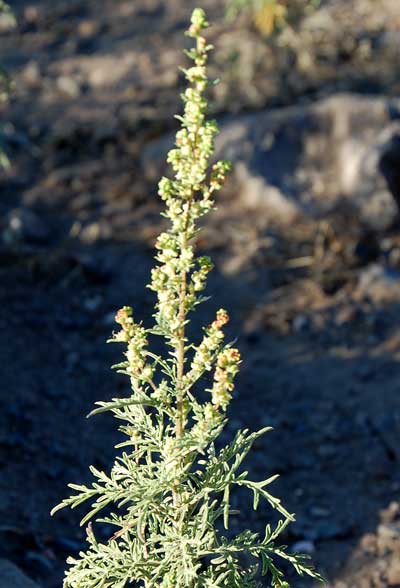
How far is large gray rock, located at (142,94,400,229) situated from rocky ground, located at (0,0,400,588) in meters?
0.02

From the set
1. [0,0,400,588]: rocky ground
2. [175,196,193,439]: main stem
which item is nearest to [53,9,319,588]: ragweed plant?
[175,196,193,439]: main stem

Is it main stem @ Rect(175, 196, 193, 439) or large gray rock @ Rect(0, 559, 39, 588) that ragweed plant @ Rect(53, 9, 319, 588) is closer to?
main stem @ Rect(175, 196, 193, 439)

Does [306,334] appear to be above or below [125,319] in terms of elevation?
above

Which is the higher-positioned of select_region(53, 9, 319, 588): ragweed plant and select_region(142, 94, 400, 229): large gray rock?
select_region(142, 94, 400, 229): large gray rock

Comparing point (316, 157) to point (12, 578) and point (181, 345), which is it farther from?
point (181, 345)

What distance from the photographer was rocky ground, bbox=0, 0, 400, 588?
545 centimetres

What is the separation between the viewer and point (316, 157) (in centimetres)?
888

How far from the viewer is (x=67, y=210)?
28.0 ft

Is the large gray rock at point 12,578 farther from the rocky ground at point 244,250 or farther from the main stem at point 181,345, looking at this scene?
the main stem at point 181,345

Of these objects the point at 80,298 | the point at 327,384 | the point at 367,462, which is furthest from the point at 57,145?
the point at 367,462

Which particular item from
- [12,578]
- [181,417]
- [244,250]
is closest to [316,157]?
[244,250]

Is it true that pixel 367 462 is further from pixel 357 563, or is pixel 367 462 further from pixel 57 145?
pixel 57 145

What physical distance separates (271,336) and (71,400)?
1.69 m

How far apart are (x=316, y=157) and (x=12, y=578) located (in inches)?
232
